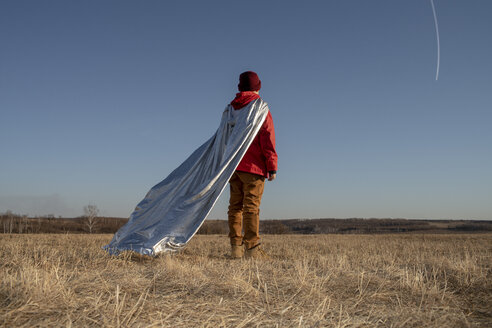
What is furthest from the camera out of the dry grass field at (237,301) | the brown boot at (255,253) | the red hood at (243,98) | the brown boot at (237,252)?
the red hood at (243,98)

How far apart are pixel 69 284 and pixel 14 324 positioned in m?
0.68

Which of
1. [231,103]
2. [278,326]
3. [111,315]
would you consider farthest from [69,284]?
[231,103]

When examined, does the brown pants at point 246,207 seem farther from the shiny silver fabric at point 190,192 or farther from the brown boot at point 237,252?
the shiny silver fabric at point 190,192

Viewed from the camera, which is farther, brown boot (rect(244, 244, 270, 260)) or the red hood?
the red hood

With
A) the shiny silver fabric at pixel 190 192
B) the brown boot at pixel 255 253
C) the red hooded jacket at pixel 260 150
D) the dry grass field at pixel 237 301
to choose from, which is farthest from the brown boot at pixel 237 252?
the dry grass field at pixel 237 301

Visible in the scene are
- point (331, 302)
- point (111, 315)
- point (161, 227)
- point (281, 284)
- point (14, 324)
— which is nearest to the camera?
point (14, 324)

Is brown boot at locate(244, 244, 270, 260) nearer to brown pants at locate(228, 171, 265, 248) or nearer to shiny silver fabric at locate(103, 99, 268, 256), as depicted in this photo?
brown pants at locate(228, 171, 265, 248)

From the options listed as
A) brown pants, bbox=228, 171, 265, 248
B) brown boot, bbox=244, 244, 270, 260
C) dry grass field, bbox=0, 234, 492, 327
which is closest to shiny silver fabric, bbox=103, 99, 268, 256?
brown pants, bbox=228, 171, 265, 248

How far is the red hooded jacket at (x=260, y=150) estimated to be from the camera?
495cm

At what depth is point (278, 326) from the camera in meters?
1.89

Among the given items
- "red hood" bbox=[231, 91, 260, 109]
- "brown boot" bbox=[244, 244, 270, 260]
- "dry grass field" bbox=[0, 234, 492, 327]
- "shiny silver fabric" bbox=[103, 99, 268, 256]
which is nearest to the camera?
"dry grass field" bbox=[0, 234, 492, 327]

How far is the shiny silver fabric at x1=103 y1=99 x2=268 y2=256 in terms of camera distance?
4.72 metres

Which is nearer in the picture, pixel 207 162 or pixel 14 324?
pixel 14 324

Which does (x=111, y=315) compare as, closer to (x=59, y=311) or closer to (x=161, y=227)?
(x=59, y=311)
